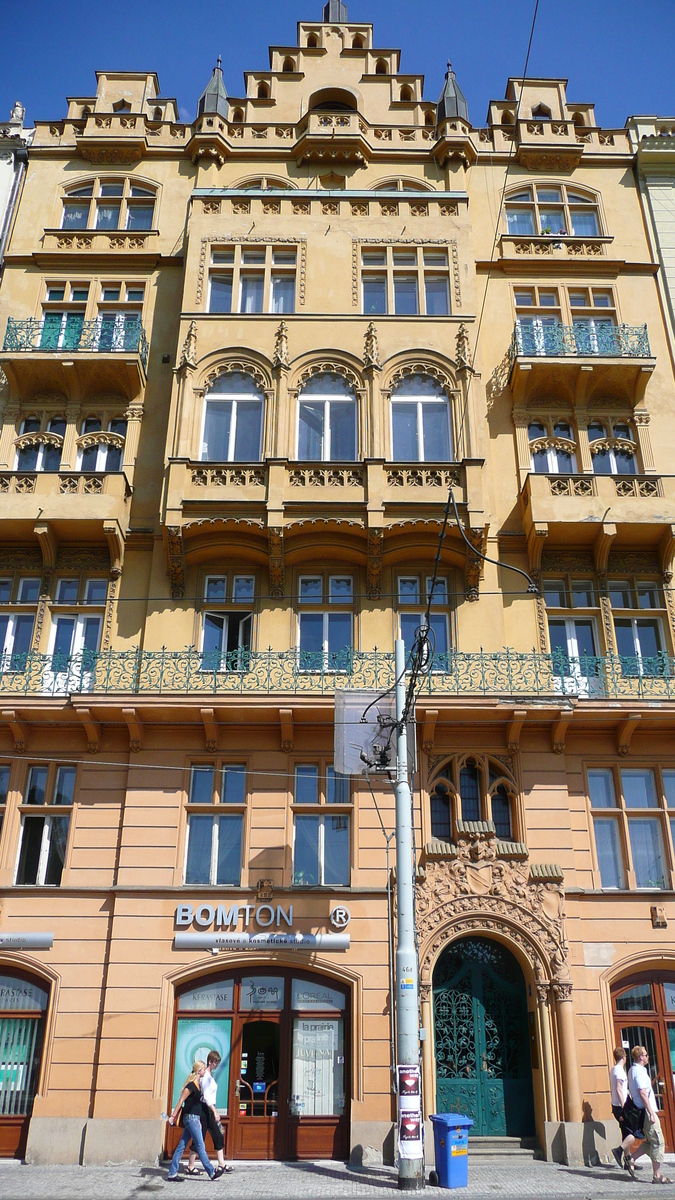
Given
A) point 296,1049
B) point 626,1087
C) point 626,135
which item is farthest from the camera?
point 626,135

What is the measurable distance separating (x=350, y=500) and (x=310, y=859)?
26.0 feet

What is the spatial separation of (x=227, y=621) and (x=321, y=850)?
560 cm

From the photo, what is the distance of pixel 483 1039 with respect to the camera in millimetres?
18078

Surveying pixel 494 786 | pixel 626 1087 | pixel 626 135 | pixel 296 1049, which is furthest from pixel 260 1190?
pixel 626 135

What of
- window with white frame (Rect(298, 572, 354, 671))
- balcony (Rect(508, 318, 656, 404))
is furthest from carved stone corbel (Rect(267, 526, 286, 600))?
balcony (Rect(508, 318, 656, 404))

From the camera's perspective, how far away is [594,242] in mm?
26312

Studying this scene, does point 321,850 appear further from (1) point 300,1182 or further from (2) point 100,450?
(2) point 100,450

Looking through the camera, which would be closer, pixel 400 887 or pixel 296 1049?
pixel 400 887

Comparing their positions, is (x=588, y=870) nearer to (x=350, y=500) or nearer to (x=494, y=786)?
(x=494, y=786)

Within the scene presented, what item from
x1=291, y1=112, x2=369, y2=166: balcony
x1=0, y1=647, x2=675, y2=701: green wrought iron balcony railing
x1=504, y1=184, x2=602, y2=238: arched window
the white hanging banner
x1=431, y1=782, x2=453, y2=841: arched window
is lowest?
the white hanging banner

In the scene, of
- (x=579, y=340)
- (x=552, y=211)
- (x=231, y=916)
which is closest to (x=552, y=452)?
(x=579, y=340)

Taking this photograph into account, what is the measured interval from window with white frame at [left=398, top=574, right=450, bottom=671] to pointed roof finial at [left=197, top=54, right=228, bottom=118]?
54.6 feet

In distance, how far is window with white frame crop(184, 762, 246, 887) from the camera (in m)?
19.0

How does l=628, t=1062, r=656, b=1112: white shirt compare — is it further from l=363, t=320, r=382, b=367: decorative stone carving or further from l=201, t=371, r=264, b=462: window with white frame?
l=363, t=320, r=382, b=367: decorative stone carving
